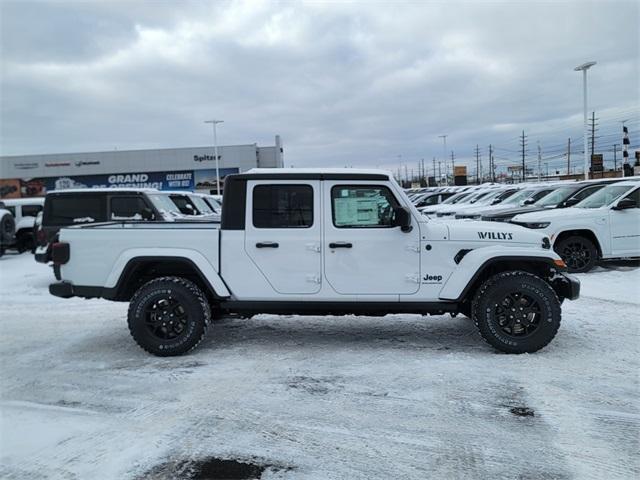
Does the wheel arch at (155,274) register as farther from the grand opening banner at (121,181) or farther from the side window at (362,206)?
the grand opening banner at (121,181)

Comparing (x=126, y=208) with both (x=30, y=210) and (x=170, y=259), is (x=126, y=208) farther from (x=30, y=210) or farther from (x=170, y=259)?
(x=30, y=210)

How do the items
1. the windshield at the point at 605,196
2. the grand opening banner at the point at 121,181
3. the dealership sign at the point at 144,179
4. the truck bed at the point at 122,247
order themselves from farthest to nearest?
the dealership sign at the point at 144,179 < the grand opening banner at the point at 121,181 < the windshield at the point at 605,196 < the truck bed at the point at 122,247

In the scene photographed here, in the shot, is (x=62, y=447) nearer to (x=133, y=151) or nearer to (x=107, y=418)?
(x=107, y=418)

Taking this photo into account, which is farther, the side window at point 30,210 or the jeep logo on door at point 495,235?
the side window at point 30,210

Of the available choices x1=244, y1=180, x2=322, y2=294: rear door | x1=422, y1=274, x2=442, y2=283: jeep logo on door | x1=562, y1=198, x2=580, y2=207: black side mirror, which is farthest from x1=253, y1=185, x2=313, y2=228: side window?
x1=562, y1=198, x2=580, y2=207: black side mirror

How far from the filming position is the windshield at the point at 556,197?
12539 mm

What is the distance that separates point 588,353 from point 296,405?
10.3 feet

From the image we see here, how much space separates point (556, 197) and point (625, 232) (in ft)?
9.59

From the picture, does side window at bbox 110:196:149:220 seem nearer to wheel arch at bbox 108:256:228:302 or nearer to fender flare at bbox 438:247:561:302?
wheel arch at bbox 108:256:228:302

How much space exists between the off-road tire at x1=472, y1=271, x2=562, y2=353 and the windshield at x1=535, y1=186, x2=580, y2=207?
26.2 ft

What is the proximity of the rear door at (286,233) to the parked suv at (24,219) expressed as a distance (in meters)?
12.6

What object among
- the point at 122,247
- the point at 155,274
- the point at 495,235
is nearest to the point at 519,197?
the point at 495,235

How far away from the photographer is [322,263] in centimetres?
535

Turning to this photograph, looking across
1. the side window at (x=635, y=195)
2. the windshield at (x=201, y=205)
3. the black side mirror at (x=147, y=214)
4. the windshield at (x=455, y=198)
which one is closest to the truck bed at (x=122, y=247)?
the black side mirror at (x=147, y=214)
